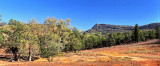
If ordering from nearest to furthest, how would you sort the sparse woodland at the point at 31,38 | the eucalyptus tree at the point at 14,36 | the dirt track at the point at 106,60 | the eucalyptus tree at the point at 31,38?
the dirt track at the point at 106,60 → the sparse woodland at the point at 31,38 → the eucalyptus tree at the point at 14,36 → the eucalyptus tree at the point at 31,38

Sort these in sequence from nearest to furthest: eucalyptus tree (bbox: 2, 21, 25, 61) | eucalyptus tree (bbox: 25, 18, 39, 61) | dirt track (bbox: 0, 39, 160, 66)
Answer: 1. dirt track (bbox: 0, 39, 160, 66)
2. eucalyptus tree (bbox: 2, 21, 25, 61)
3. eucalyptus tree (bbox: 25, 18, 39, 61)

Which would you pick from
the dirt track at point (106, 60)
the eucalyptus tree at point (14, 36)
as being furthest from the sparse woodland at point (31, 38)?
the dirt track at point (106, 60)

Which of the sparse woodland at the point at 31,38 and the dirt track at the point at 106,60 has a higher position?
the sparse woodland at the point at 31,38

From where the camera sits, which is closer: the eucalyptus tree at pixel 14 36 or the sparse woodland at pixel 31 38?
the sparse woodland at pixel 31 38

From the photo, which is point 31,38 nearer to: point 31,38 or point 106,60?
point 31,38

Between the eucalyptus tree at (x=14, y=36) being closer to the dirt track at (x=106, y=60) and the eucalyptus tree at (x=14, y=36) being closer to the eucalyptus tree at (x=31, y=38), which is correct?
the eucalyptus tree at (x=31, y=38)

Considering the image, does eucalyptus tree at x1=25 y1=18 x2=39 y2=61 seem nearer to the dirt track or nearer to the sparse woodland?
the sparse woodland

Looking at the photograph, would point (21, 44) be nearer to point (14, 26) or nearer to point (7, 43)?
point (7, 43)

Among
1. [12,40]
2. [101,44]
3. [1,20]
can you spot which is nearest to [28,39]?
[12,40]

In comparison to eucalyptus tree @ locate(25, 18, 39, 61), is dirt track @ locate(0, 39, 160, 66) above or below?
below

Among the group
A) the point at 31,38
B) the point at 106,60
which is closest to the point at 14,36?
the point at 31,38

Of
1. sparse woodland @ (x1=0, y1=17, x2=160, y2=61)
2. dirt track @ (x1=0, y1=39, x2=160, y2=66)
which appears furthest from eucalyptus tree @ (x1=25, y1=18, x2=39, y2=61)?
dirt track @ (x1=0, y1=39, x2=160, y2=66)

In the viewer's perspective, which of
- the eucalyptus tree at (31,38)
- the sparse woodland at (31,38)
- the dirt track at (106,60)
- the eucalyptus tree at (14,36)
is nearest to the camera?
the dirt track at (106,60)

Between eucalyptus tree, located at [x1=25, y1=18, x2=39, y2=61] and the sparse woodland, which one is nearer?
the sparse woodland
